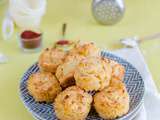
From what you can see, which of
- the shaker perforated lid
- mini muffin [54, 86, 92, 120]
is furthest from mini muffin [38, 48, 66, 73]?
the shaker perforated lid

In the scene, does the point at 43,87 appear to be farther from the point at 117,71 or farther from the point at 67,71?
the point at 117,71

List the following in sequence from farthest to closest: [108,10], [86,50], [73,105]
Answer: [108,10] < [86,50] < [73,105]

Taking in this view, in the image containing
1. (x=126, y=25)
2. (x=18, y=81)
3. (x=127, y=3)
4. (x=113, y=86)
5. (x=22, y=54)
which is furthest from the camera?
(x=127, y=3)

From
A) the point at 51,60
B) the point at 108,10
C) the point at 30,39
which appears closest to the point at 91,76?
the point at 51,60

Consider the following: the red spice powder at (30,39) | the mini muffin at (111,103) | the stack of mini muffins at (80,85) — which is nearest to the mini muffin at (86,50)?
the stack of mini muffins at (80,85)

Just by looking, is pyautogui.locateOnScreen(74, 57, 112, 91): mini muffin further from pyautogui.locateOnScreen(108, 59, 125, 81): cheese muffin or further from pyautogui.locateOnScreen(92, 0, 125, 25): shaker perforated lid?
pyautogui.locateOnScreen(92, 0, 125, 25): shaker perforated lid

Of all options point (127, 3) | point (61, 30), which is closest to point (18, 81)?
point (61, 30)

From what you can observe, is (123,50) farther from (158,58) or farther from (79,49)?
(79,49)
